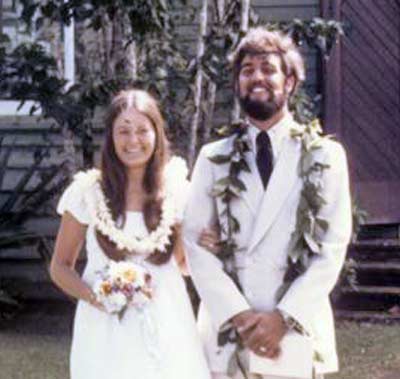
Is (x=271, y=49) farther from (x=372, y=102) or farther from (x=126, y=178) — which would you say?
(x=372, y=102)

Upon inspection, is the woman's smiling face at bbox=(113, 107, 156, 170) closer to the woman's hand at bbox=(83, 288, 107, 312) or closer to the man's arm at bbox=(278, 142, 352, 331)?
the woman's hand at bbox=(83, 288, 107, 312)

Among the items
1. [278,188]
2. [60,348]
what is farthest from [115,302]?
[60,348]

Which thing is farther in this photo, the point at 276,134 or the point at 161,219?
the point at 161,219

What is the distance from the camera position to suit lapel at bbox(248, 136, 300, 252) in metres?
3.60

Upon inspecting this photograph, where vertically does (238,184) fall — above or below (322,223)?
above

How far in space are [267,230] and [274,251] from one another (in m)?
0.08

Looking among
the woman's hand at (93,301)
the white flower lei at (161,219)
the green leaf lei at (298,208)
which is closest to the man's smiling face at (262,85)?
the green leaf lei at (298,208)

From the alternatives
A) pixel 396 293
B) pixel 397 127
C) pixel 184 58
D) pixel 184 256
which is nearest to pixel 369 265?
pixel 396 293

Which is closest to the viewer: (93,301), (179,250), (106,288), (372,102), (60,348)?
(106,288)

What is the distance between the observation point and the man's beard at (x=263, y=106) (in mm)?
3621

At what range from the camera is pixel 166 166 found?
4.05 metres

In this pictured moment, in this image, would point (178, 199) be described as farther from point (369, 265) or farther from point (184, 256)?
point (369, 265)

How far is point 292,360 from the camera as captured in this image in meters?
3.57

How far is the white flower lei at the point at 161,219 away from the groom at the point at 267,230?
21 cm
